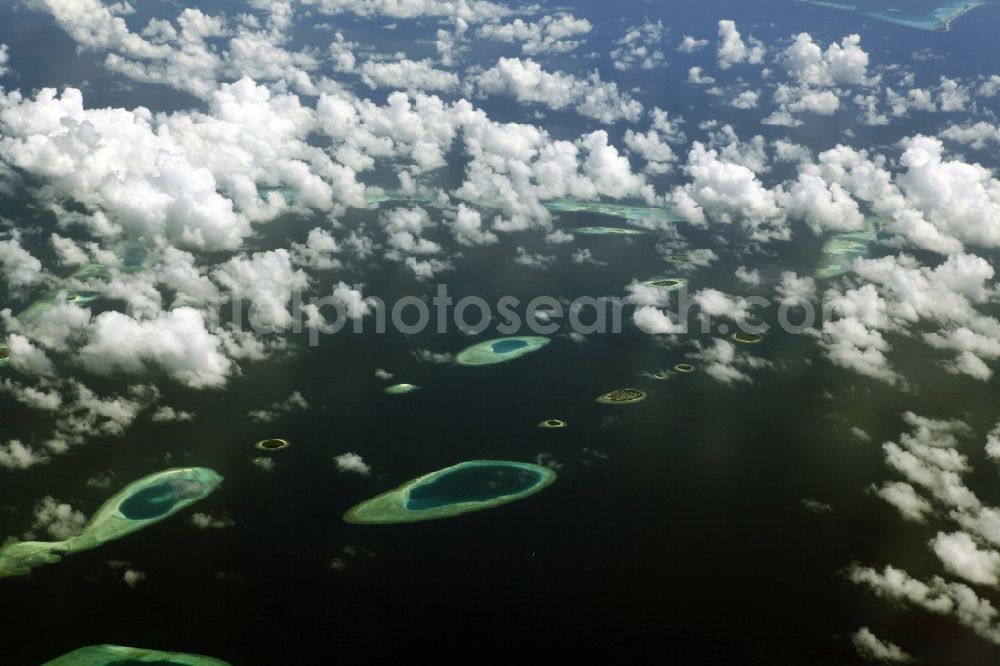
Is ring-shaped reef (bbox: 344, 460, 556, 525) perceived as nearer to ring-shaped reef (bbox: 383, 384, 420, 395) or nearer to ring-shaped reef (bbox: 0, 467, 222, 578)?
ring-shaped reef (bbox: 0, 467, 222, 578)

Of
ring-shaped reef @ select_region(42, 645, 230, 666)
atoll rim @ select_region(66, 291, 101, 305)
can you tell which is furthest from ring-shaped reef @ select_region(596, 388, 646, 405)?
atoll rim @ select_region(66, 291, 101, 305)

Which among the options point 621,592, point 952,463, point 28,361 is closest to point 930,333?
point 952,463

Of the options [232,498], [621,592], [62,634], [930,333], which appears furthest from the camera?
[930,333]

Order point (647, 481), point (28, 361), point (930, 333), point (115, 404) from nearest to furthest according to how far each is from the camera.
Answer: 1. point (647, 481)
2. point (115, 404)
3. point (28, 361)
4. point (930, 333)

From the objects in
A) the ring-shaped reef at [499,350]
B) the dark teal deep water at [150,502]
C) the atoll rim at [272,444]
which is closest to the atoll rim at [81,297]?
the atoll rim at [272,444]

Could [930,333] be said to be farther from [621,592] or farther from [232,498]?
[232,498]

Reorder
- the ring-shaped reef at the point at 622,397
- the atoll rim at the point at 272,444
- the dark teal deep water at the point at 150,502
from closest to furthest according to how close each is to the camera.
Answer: the dark teal deep water at the point at 150,502 → the atoll rim at the point at 272,444 → the ring-shaped reef at the point at 622,397

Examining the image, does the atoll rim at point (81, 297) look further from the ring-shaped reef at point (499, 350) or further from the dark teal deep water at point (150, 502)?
the dark teal deep water at point (150, 502)
